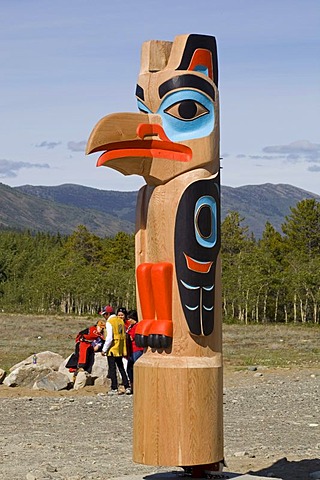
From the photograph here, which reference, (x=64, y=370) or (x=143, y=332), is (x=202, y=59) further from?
(x=64, y=370)

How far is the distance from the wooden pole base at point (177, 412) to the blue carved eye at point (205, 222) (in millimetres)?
1079

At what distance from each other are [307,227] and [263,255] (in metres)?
10.9

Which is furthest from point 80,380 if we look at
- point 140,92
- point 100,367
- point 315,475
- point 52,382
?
point 140,92

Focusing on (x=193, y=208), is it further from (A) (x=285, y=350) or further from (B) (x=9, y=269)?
(B) (x=9, y=269)

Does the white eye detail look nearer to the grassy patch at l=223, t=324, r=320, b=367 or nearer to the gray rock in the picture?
the gray rock

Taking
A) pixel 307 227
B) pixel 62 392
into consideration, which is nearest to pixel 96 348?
pixel 62 392

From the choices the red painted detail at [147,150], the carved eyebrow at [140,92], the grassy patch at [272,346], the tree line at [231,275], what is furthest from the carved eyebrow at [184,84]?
the tree line at [231,275]

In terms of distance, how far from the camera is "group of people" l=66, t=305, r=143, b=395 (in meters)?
17.8

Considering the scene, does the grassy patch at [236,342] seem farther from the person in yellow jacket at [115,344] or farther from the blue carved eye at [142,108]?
the blue carved eye at [142,108]

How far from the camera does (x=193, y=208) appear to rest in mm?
8344

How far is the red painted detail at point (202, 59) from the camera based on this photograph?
8468mm

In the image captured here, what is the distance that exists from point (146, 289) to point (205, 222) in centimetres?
82

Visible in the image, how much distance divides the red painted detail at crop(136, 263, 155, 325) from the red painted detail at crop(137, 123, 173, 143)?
1.18 m

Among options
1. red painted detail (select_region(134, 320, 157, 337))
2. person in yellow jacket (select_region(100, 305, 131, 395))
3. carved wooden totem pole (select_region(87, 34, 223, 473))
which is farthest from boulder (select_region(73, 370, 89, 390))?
red painted detail (select_region(134, 320, 157, 337))
